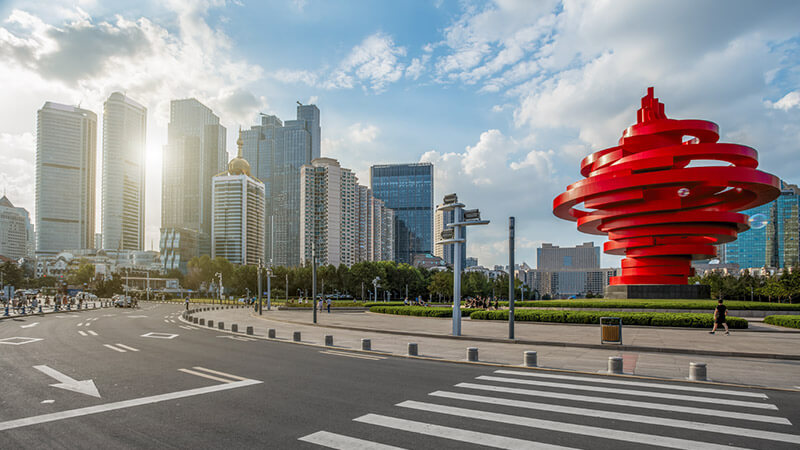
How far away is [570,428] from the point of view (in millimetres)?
7586

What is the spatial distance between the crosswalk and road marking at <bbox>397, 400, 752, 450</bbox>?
15 millimetres

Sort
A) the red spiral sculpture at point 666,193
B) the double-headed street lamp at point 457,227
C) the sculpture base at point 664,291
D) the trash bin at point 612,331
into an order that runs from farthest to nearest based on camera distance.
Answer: the sculpture base at point 664,291 → the red spiral sculpture at point 666,193 → the double-headed street lamp at point 457,227 → the trash bin at point 612,331

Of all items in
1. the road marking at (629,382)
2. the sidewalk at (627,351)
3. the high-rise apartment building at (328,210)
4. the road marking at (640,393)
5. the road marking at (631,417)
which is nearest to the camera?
the road marking at (631,417)

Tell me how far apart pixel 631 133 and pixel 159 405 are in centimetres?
4392

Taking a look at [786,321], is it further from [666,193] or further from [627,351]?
[666,193]

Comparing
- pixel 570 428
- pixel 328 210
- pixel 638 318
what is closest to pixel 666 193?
pixel 638 318

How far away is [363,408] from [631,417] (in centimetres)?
490

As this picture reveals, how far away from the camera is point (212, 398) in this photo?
31.8ft

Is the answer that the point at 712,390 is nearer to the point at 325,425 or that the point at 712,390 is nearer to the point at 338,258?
the point at 325,425

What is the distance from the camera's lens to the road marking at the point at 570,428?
6.79 m

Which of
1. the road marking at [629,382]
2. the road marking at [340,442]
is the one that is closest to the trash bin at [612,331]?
the road marking at [629,382]

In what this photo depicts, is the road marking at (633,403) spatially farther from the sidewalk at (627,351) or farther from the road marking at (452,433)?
the sidewalk at (627,351)

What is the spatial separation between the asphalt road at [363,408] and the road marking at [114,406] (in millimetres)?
39

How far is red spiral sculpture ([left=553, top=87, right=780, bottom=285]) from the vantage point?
121 feet
